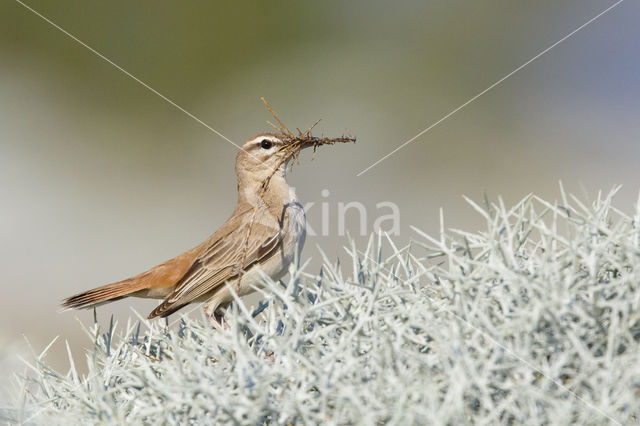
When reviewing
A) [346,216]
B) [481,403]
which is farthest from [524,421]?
[346,216]

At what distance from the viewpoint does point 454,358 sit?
773 mm

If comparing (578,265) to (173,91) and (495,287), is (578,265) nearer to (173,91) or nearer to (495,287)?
(495,287)

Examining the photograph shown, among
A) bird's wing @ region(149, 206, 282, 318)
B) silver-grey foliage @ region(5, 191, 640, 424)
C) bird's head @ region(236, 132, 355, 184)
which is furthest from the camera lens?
bird's head @ region(236, 132, 355, 184)

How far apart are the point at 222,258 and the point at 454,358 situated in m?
1.96

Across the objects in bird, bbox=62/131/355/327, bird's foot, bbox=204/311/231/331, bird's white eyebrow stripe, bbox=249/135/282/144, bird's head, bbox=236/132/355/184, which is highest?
bird's white eyebrow stripe, bbox=249/135/282/144

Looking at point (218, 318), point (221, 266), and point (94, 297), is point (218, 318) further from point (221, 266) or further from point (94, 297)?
point (94, 297)

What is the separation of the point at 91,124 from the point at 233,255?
375 cm

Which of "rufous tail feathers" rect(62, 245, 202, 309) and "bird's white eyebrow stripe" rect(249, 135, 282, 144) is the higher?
"bird's white eyebrow stripe" rect(249, 135, 282, 144)

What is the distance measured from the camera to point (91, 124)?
18.7ft

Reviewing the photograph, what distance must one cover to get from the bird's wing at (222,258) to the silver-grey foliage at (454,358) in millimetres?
1482

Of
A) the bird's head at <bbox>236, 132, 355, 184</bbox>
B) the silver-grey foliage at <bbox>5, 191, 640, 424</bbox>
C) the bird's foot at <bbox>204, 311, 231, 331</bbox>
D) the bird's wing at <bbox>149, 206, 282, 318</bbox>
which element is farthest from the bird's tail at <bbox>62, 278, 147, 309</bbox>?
the silver-grey foliage at <bbox>5, 191, 640, 424</bbox>

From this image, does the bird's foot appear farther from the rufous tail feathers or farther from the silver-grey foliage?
the silver-grey foliage

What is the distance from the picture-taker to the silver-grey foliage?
0.74 metres

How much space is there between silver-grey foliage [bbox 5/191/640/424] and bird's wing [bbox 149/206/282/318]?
148 centimetres
